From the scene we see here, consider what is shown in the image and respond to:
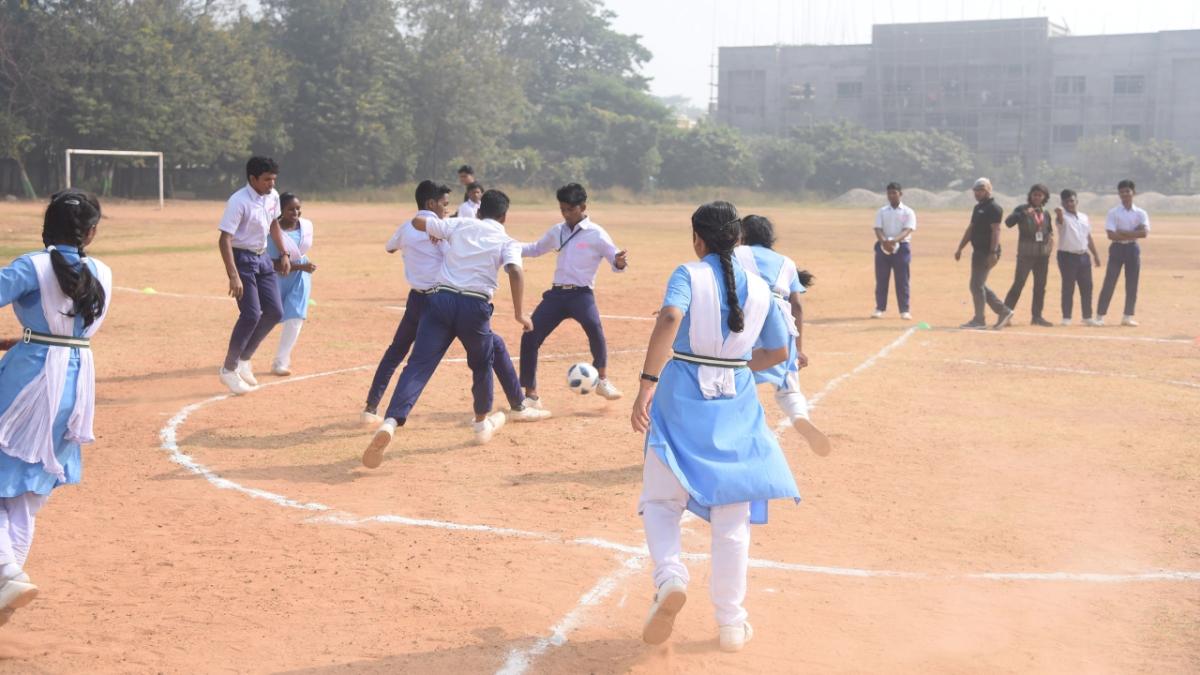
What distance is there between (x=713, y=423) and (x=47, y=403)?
2.99 meters

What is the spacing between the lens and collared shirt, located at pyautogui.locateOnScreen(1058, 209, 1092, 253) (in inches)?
746

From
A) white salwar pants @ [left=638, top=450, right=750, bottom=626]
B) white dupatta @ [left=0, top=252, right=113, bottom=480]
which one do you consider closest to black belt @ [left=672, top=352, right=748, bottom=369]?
white salwar pants @ [left=638, top=450, right=750, bottom=626]

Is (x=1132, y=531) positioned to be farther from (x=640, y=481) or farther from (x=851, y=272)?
(x=851, y=272)

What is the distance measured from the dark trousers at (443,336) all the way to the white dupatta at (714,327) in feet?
12.6

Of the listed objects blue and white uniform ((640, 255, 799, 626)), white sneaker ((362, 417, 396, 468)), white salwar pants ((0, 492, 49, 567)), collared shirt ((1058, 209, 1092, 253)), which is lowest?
white sneaker ((362, 417, 396, 468))

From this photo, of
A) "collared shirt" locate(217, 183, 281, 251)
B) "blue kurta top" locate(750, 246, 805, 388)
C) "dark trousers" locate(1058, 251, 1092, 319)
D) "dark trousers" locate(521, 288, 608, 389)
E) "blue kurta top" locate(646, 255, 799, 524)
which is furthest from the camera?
"dark trousers" locate(1058, 251, 1092, 319)

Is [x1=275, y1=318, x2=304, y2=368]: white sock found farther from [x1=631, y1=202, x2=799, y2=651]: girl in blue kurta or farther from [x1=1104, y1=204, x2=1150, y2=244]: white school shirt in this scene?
[x1=1104, y1=204, x2=1150, y2=244]: white school shirt

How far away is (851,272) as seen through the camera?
29266 millimetres

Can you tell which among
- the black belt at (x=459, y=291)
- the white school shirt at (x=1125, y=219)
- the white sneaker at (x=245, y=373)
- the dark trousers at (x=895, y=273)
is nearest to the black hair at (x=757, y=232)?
the black belt at (x=459, y=291)

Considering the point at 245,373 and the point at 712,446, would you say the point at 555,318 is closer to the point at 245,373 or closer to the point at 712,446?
the point at 245,373

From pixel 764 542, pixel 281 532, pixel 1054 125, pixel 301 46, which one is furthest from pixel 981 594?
pixel 1054 125

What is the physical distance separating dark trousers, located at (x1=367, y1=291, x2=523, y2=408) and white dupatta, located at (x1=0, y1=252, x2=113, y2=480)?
4383 millimetres

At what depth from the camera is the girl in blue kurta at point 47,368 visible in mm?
5637

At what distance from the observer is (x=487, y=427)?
10047 millimetres
